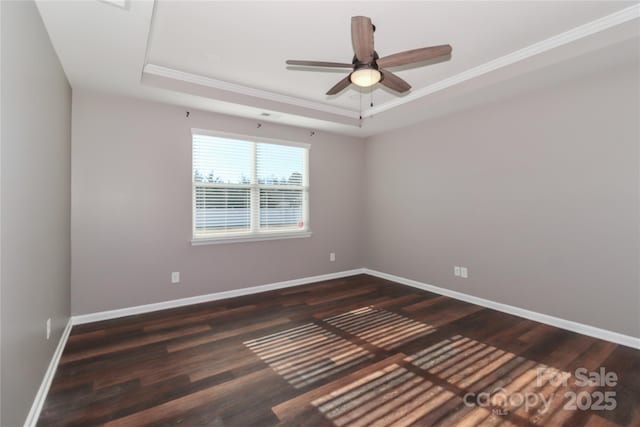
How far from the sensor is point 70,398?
76.5 inches

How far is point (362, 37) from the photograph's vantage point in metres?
1.96

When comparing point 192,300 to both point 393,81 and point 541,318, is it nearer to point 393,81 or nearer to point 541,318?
point 393,81

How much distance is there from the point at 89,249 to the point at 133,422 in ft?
7.17

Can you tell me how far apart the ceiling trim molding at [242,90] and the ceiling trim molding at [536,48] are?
2.99ft

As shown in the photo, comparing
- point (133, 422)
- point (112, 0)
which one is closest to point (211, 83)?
point (112, 0)

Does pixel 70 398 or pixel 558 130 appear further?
pixel 558 130

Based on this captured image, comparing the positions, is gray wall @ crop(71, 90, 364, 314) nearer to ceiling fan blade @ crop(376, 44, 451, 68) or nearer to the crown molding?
the crown molding

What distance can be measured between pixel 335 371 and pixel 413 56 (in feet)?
7.84

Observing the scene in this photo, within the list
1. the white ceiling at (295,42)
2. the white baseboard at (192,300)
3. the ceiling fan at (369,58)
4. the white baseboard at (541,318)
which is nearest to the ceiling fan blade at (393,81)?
the ceiling fan at (369,58)

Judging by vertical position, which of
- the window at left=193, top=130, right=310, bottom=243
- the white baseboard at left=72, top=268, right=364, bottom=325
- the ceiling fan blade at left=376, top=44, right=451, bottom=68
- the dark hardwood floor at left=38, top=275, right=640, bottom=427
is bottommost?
the dark hardwood floor at left=38, top=275, right=640, bottom=427

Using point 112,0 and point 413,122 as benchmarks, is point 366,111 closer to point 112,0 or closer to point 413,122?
point 413,122

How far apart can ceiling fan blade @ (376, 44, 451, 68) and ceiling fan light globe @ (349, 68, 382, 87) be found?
7 centimetres

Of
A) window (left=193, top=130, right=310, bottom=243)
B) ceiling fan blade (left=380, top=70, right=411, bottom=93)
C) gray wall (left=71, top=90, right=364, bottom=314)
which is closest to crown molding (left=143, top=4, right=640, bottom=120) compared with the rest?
gray wall (left=71, top=90, right=364, bottom=314)

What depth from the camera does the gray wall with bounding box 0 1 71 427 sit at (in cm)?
141
